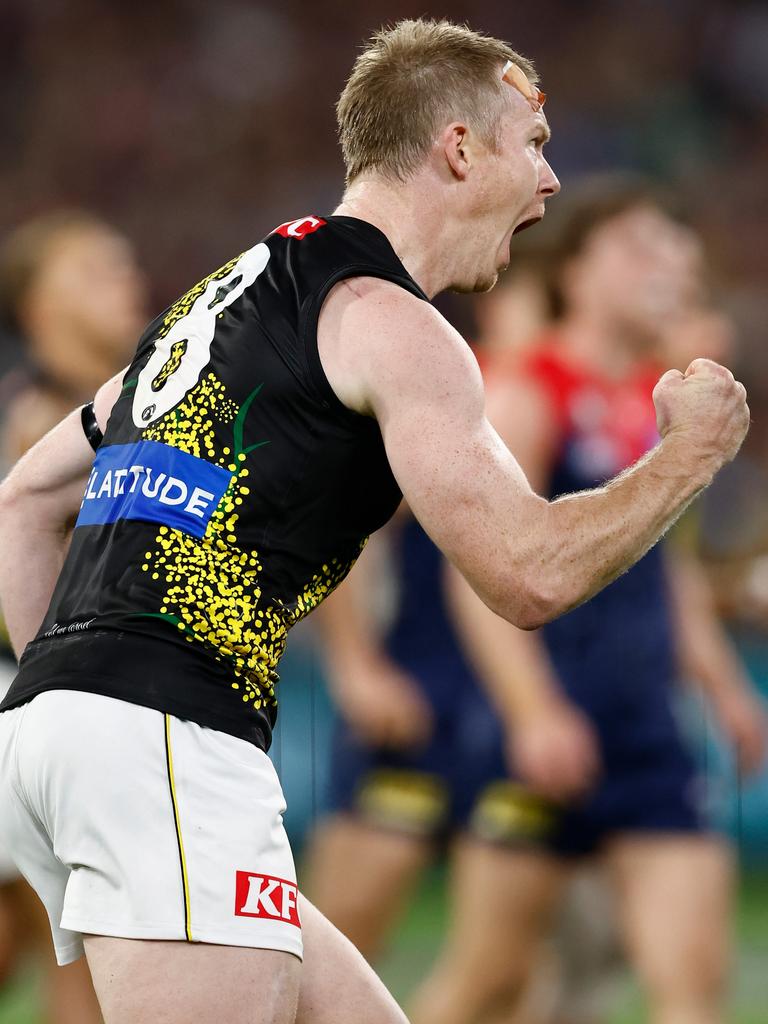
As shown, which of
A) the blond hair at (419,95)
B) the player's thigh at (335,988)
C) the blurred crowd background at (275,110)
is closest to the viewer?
the player's thigh at (335,988)

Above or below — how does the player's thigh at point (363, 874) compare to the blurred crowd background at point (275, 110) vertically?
below

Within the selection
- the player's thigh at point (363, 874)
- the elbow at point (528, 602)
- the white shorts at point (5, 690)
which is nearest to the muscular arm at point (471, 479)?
the elbow at point (528, 602)

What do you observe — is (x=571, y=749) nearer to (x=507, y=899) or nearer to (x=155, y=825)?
(x=507, y=899)

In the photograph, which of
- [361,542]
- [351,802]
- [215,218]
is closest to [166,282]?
[215,218]

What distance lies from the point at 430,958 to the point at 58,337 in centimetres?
342

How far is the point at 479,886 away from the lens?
479 cm

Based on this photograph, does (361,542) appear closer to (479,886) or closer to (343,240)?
(343,240)

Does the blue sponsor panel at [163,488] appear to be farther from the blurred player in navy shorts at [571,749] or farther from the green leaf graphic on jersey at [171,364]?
the blurred player in navy shorts at [571,749]

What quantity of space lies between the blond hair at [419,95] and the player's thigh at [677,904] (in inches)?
96.5

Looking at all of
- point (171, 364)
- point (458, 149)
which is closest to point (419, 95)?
point (458, 149)

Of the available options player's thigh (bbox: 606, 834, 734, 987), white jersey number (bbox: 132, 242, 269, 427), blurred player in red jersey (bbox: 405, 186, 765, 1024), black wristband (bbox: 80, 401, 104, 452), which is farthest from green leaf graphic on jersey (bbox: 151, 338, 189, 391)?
player's thigh (bbox: 606, 834, 734, 987)

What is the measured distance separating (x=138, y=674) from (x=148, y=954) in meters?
0.37

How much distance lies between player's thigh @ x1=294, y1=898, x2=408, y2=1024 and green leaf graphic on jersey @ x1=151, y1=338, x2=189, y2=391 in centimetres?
82

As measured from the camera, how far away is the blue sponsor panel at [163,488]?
7.59ft
